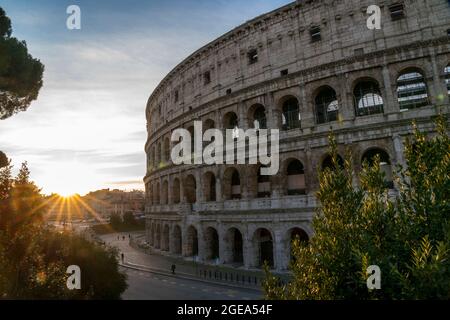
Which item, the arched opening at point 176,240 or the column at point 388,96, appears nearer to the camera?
the column at point 388,96

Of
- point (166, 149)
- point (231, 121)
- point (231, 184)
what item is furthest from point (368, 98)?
point (166, 149)

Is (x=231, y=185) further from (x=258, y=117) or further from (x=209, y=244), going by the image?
(x=258, y=117)

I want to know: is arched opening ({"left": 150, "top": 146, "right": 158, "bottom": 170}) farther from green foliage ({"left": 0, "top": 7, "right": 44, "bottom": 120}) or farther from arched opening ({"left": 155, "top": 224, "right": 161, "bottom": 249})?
green foliage ({"left": 0, "top": 7, "right": 44, "bottom": 120})

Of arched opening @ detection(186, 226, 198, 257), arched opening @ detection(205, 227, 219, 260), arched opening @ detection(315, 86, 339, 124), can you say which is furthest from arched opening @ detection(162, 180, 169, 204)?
arched opening @ detection(315, 86, 339, 124)

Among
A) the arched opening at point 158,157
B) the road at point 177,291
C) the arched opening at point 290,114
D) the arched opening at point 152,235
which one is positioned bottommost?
the road at point 177,291

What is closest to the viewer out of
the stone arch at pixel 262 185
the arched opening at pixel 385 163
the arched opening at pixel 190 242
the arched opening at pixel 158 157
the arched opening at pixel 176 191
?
the arched opening at pixel 385 163

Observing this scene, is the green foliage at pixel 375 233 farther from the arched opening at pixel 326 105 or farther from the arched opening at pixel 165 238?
the arched opening at pixel 165 238

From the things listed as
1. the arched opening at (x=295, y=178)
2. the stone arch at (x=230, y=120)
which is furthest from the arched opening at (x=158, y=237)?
the arched opening at (x=295, y=178)

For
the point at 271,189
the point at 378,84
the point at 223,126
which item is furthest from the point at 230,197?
the point at 378,84
